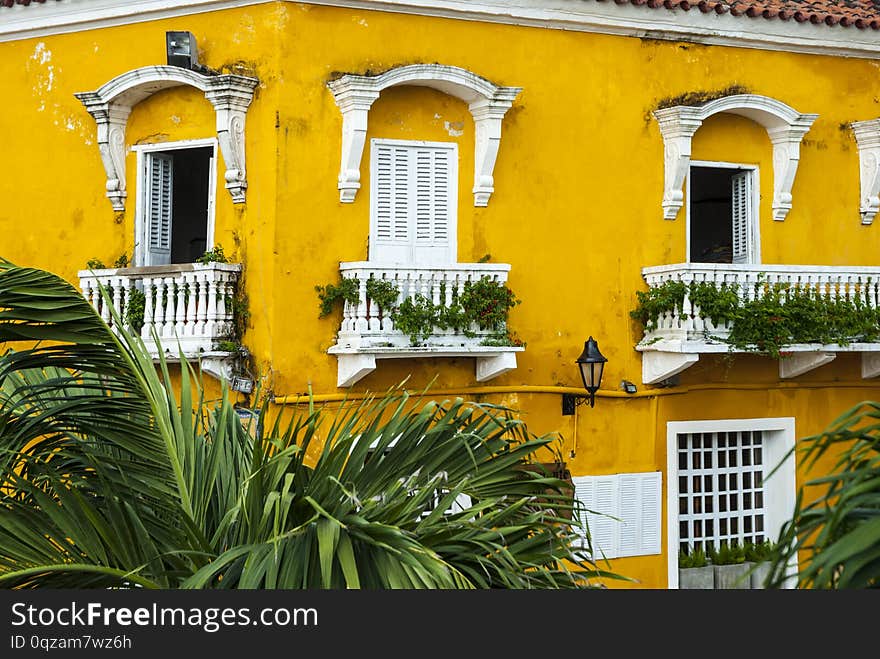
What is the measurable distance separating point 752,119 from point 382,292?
549 centimetres

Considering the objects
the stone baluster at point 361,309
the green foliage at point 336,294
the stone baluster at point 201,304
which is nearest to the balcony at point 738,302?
the stone baluster at point 361,309

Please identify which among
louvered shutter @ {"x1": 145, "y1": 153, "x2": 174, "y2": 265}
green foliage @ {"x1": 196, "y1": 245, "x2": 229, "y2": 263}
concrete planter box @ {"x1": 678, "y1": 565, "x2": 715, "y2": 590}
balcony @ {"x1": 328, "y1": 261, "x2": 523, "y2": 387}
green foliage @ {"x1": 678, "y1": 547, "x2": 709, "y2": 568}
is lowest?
concrete planter box @ {"x1": 678, "y1": 565, "x2": 715, "y2": 590}

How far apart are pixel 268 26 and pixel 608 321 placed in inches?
204

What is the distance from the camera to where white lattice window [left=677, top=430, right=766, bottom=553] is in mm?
14922

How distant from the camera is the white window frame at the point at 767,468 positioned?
14.5 m

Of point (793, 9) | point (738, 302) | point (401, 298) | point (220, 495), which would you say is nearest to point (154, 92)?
point (401, 298)

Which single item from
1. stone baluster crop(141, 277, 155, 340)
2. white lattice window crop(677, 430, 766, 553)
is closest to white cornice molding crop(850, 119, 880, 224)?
white lattice window crop(677, 430, 766, 553)

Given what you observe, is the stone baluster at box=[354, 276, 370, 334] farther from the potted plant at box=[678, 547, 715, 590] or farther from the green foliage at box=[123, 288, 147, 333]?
the potted plant at box=[678, 547, 715, 590]

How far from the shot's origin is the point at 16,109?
14.5m

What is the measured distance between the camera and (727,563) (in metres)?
14.9

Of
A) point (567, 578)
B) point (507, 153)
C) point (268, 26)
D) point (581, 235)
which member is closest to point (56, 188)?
point (268, 26)

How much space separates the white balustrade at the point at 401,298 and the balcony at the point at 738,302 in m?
2.21

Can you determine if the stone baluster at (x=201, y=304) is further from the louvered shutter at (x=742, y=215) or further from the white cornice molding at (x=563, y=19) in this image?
the louvered shutter at (x=742, y=215)

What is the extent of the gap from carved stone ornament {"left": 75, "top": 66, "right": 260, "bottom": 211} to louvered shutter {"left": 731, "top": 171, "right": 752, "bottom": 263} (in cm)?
626
